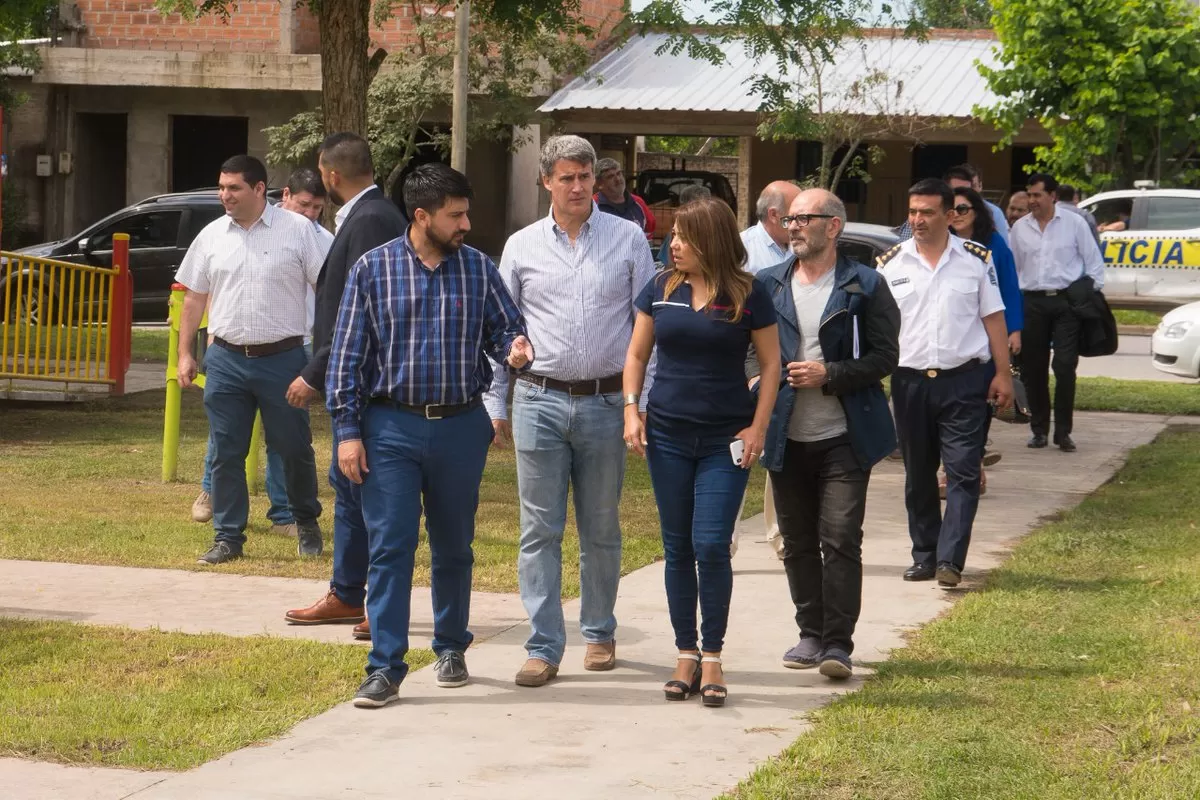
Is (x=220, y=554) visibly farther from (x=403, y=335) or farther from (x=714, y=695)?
(x=714, y=695)

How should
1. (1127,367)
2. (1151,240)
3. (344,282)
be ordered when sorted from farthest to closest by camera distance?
(1151,240)
(1127,367)
(344,282)

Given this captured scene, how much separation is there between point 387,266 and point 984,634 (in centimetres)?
294

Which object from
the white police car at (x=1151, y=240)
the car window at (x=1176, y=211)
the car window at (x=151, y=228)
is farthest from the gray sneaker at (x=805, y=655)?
the car window at (x=1176, y=211)

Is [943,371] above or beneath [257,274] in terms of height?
beneath

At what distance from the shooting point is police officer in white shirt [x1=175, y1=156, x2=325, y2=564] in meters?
8.61

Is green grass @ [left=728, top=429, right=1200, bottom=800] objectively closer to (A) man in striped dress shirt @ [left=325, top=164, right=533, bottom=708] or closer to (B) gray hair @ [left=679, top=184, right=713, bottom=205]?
(A) man in striped dress shirt @ [left=325, top=164, right=533, bottom=708]

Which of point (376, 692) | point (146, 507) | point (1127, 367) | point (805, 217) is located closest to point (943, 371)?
point (805, 217)

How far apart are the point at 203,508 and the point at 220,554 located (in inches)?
43.7

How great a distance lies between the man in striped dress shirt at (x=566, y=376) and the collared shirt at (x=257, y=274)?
2525 mm

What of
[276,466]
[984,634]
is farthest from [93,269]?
[984,634]

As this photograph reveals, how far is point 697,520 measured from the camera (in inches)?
238

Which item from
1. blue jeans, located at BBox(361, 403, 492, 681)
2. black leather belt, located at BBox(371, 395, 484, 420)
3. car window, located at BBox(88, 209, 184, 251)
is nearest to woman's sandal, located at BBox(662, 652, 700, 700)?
blue jeans, located at BBox(361, 403, 492, 681)

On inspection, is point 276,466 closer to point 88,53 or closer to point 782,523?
point 782,523

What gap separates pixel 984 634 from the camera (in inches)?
279
